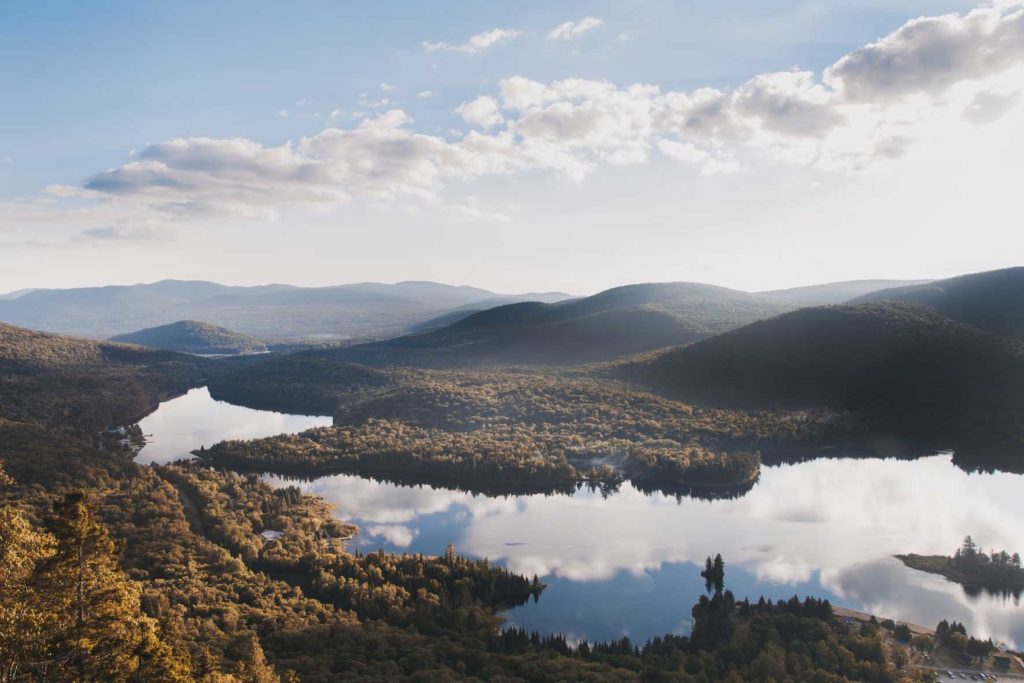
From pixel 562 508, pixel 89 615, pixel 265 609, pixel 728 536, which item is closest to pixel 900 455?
pixel 728 536

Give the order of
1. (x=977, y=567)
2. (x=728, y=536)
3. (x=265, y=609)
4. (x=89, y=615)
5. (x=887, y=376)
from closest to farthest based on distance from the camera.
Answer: (x=89, y=615)
(x=265, y=609)
(x=977, y=567)
(x=728, y=536)
(x=887, y=376)

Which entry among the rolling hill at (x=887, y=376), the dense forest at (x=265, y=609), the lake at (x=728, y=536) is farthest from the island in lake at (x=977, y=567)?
the rolling hill at (x=887, y=376)

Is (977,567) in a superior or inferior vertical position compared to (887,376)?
inferior

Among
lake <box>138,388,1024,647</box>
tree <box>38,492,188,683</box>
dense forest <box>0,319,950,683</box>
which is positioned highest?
tree <box>38,492,188,683</box>

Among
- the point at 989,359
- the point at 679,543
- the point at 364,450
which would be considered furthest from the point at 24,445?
the point at 989,359

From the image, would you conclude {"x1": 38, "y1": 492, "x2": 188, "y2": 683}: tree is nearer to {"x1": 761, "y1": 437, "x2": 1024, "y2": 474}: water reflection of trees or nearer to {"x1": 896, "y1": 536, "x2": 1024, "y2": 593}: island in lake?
{"x1": 896, "y1": 536, "x2": 1024, "y2": 593}: island in lake

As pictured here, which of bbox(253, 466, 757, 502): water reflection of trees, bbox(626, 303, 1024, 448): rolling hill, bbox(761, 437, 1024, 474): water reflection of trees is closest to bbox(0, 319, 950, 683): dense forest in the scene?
bbox(253, 466, 757, 502): water reflection of trees

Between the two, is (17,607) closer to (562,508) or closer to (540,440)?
(562,508)
